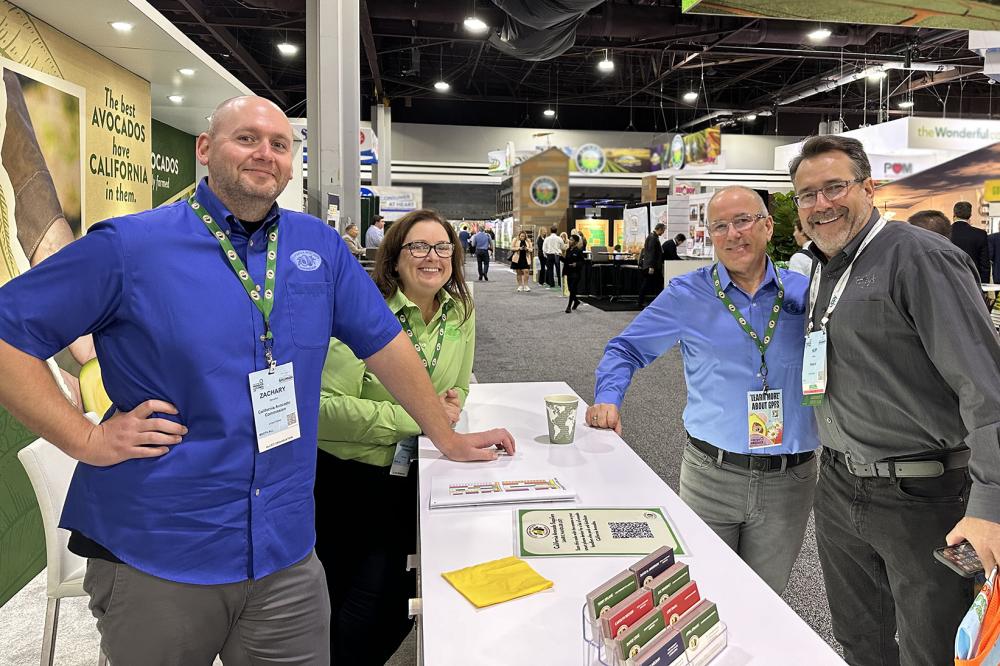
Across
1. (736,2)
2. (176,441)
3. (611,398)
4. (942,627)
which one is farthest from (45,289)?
(736,2)

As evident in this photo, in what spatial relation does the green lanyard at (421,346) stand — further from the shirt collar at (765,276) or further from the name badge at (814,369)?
the name badge at (814,369)

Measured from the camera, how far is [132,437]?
46.1 inches

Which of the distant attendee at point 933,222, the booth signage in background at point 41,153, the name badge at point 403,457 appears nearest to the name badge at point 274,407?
the name badge at point 403,457

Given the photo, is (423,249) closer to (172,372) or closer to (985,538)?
(172,372)

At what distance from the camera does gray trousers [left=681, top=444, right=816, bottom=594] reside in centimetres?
182

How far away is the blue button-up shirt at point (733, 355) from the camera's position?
1832mm

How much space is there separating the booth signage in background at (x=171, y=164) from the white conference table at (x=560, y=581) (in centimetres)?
489

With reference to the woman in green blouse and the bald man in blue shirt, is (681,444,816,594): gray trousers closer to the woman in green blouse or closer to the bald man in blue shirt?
the woman in green blouse

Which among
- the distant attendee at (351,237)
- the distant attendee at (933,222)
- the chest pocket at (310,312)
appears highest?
the distant attendee at (933,222)

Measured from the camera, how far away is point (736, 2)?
414cm

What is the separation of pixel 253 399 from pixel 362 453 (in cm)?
64

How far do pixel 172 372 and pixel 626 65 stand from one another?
1919 centimetres

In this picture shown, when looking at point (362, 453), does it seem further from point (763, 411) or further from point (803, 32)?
point (803, 32)

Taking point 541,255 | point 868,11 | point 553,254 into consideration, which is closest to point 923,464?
point 868,11
